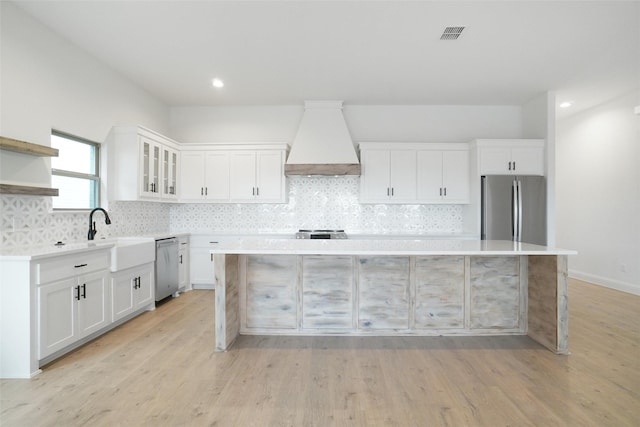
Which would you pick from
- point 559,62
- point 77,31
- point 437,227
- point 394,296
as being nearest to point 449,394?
point 394,296

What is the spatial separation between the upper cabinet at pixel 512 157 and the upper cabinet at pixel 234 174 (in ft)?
10.2

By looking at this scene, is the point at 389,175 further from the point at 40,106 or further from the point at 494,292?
the point at 40,106

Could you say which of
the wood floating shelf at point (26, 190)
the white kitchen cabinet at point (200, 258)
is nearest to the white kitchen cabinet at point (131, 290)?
the wood floating shelf at point (26, 190)

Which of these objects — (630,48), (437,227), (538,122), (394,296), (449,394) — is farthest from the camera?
(437,227)

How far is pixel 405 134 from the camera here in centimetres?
574

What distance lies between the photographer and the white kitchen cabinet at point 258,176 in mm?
5395

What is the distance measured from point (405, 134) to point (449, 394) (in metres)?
4.36

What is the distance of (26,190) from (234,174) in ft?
9.24

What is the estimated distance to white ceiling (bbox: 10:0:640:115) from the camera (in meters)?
3.01

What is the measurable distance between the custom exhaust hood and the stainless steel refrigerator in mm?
2064

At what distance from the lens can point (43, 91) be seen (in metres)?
3.25

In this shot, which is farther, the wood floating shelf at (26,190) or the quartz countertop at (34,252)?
the wood floating shelf at (26,190)

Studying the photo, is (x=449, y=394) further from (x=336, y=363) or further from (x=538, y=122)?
(x=538, y=122)

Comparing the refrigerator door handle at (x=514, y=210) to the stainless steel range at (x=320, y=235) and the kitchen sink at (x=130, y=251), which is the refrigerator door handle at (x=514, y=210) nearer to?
the stainless steel range at (x=320, y=235)
